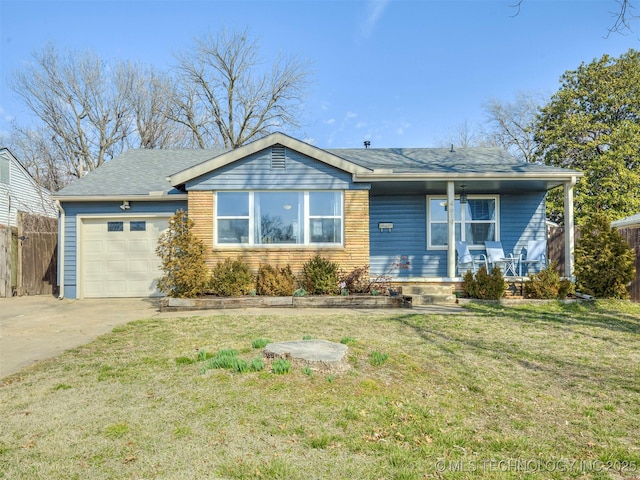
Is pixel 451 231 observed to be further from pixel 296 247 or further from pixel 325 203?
pixel 296 247

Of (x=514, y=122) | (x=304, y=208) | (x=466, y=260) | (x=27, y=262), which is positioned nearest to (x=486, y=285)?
(x=466, y=260)

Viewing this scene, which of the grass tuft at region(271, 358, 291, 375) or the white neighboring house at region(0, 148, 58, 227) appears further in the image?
the white neighboring house at region(0, 148, 58, 227)

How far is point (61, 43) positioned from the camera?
2520 cm

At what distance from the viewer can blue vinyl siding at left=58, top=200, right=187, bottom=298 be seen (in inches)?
452

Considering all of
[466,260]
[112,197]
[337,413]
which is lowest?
[337,413]

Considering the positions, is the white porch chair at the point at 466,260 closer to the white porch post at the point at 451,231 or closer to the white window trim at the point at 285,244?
the white porch post at the point at 451,231

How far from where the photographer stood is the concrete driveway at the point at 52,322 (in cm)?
555

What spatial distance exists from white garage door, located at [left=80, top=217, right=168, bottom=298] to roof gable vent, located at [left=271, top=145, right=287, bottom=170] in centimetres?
364

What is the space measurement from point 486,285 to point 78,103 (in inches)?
1051

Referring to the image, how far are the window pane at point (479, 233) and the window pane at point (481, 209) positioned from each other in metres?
0.21

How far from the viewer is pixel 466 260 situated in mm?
11008

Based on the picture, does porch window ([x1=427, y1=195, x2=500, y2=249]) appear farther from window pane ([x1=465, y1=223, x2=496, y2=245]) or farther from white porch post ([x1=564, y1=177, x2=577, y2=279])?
→ white porch post ([x1=564, y1=177, x2=577, y2=279])

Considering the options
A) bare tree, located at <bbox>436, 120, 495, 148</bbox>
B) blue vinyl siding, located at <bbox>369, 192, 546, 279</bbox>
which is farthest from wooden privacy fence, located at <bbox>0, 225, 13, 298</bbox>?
bare tree, located at <bbox>436, 120, 495, 148</bbox>

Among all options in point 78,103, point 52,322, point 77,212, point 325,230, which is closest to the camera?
point 52,322
